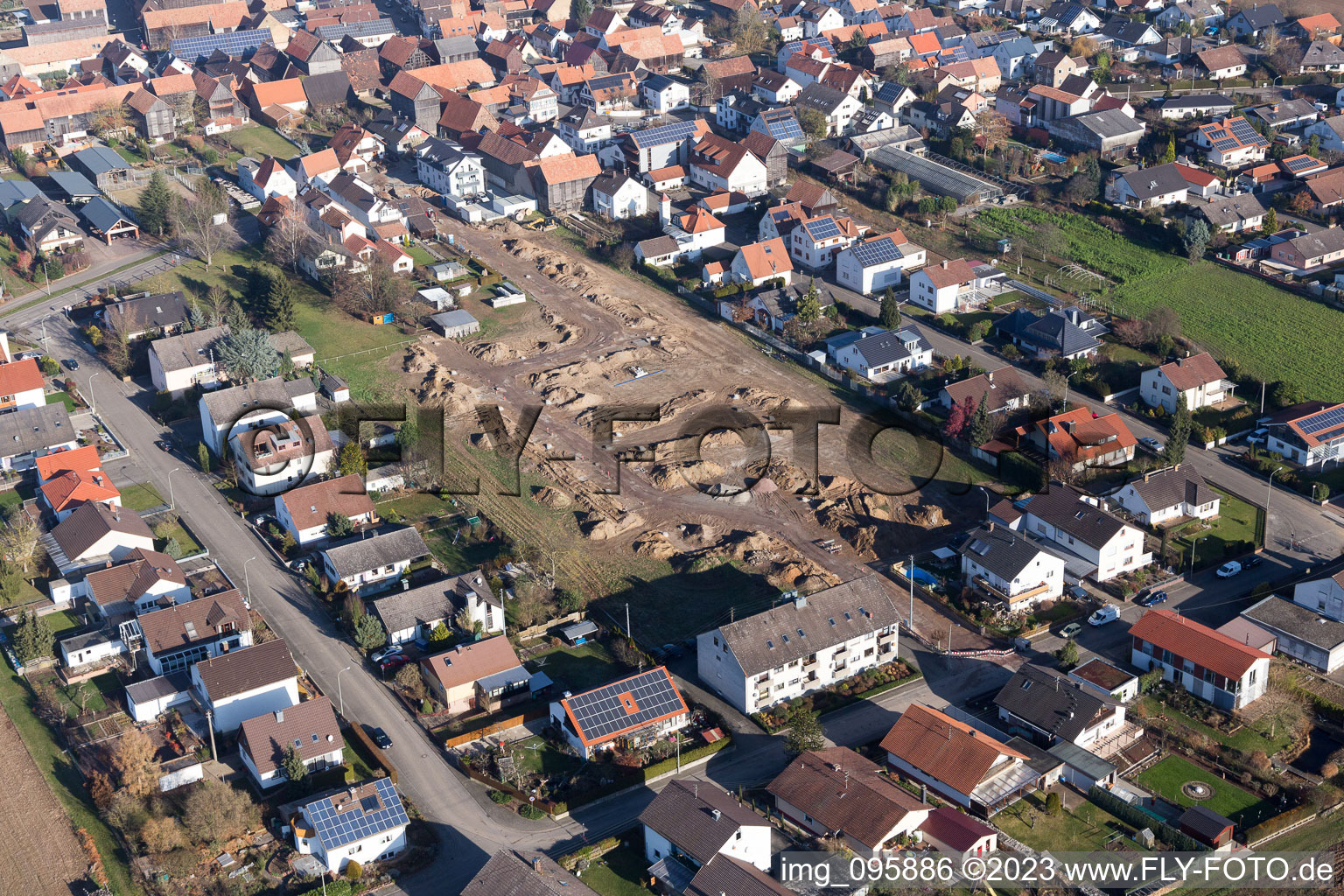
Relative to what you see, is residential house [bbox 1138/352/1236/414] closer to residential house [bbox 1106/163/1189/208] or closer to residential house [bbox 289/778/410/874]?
residential house [bbox 1106/163/1189/208]

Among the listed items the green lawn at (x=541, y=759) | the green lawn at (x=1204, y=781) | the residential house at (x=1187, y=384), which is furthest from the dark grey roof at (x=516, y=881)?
the residential house at (x=1187, y=384)

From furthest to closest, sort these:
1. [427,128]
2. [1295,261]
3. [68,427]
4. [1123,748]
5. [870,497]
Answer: [427,128] < [1295,261] < [68,427] < [870,497] < [1123,748]

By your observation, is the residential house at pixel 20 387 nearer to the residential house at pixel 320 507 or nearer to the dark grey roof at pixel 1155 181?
the residential house at pixel 320 507

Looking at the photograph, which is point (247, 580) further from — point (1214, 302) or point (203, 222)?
point (1214, 302)

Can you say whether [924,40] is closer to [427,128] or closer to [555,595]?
[427,128]

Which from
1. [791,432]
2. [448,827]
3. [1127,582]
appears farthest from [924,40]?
[448,827]

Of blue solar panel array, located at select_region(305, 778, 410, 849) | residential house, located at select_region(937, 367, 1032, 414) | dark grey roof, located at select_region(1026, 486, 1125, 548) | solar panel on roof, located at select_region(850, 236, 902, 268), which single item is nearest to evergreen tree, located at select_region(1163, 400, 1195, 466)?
dark grey roof, located at select_region(1026, 486, 1125, 548)

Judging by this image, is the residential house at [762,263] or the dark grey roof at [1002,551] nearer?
the dark grey roof at [1002,551]

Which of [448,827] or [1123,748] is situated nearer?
[448,827]
